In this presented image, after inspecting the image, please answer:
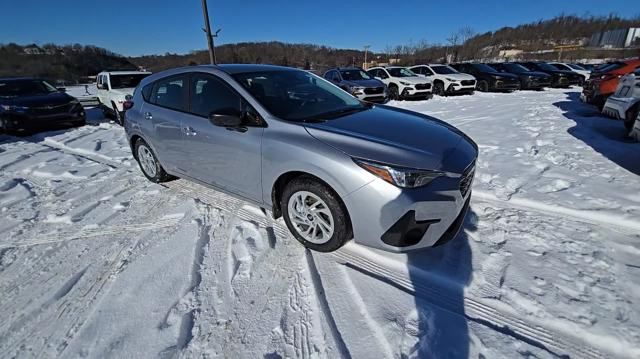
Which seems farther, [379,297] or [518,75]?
[518,75]

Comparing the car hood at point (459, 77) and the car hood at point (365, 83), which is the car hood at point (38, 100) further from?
the car hood at point (459, 77)

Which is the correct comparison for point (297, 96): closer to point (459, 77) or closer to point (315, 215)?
point (315, 215)

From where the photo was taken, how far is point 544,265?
2502 mm

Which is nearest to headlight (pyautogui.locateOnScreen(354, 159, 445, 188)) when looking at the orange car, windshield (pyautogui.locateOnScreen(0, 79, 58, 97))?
the orange car

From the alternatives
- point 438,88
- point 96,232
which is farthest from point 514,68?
point 96,232

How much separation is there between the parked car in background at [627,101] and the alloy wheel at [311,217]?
6589mm

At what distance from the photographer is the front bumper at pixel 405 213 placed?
2201mm

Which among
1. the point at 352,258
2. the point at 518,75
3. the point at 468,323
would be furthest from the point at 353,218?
the point at 518,75

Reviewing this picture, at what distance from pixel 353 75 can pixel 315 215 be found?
485 inches

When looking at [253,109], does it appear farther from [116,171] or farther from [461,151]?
[116,171]

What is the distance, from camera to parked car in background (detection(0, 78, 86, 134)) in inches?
320

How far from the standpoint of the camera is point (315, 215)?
2.62 meters

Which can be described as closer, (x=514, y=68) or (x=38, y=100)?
(x=38, y=100)

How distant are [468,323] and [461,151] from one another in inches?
53.3
